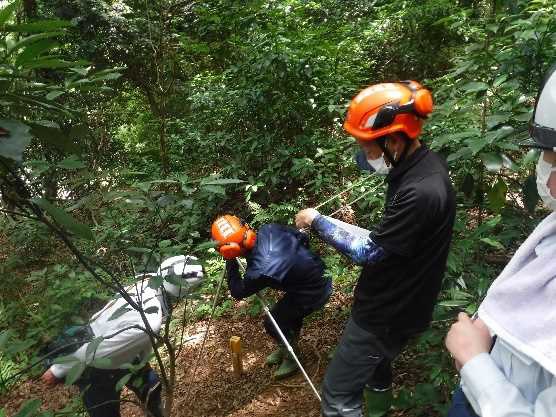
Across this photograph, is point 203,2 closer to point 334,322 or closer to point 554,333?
point 334,322

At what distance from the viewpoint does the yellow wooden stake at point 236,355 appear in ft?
12.9

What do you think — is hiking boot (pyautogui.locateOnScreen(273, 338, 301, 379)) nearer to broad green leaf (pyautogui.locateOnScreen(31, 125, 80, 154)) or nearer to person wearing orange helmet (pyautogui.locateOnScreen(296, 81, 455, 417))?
person wearing orange helmet (pyautogui.locateOnScreen(296, 81, 455, 417))

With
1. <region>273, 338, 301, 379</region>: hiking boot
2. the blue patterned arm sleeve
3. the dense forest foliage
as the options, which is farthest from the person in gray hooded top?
<region>273, 338, 301, 379</region>: hiking boot

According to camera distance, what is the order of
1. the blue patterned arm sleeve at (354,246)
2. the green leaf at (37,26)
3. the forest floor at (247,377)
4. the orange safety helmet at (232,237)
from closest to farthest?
the green leaf at (37,26)
the blue patterned arm sleeve at (354,246)
the orange safety helmet at (232,237)
the forest floor at (247,377)

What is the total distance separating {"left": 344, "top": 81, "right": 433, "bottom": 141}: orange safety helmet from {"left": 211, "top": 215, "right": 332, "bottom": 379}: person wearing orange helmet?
50.5 inches

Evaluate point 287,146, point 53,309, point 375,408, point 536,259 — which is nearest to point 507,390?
point 536,259

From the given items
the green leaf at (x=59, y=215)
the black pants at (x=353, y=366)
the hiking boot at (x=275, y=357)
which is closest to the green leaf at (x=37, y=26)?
the green leaf at (x=59, y=215)

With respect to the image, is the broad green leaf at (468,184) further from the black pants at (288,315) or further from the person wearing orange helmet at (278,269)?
the black pants at (288,315)

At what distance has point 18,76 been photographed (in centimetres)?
→ 100

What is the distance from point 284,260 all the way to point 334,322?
52.5 inches

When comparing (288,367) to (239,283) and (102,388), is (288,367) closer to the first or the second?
(239,283)

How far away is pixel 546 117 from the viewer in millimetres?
1081

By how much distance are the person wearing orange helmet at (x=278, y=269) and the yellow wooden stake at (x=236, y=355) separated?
1.16 feet

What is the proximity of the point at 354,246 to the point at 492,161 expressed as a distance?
0.81 m
